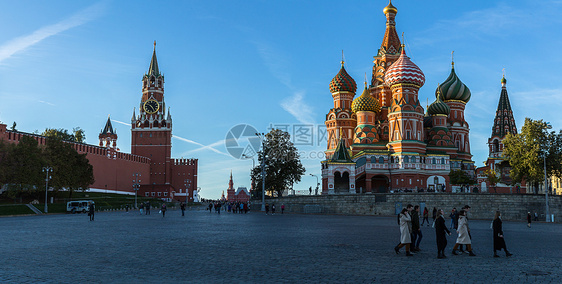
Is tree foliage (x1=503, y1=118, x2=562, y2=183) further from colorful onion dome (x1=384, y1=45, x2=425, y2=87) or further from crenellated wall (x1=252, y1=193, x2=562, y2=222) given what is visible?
colorful onion dome (x1=384, y1=45, x2=425, y2=87)

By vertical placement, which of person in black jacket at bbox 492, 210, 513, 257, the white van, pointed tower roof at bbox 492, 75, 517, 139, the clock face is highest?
the clock face

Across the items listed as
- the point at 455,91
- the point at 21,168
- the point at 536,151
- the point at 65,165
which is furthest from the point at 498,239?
the point at 455,91

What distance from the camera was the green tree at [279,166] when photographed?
6003 centimetres

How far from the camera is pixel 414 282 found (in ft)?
28.8

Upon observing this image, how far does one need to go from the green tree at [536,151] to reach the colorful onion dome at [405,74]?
17.6 metres

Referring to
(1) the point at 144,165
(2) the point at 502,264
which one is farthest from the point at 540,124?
(1) the point at 144,165

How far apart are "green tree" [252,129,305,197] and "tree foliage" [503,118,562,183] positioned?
23887 mm

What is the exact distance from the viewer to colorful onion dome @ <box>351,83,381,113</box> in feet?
220

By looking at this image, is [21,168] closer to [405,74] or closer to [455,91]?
[405,74]

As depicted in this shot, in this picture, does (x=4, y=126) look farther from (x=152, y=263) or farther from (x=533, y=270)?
(x=533, y=270)

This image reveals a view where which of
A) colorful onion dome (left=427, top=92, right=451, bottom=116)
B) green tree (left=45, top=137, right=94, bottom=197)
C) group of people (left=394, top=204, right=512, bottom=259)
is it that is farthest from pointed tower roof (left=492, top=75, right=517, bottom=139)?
group of people (left=394, top=204, right=512, bottom=259)

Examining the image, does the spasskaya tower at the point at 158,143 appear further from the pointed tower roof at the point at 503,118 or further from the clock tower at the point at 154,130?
the pointed tower roof at the point at 503,118

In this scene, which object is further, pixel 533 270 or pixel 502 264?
pixel 502 264

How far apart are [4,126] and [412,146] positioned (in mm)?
51079
